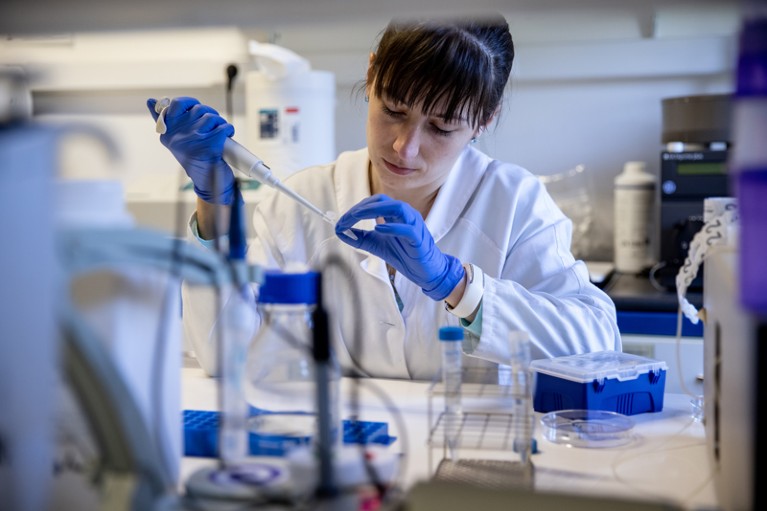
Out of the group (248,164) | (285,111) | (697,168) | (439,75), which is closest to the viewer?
(248,164)

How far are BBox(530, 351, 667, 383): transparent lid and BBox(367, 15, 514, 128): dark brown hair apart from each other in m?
0.53

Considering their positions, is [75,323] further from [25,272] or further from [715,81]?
[715,81]

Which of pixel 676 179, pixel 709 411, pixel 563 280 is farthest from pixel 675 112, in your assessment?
pixel 709 411

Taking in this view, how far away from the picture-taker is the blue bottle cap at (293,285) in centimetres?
87

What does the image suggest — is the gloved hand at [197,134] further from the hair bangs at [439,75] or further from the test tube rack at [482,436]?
the test tube rack at [482,436]

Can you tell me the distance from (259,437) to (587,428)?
0.53m

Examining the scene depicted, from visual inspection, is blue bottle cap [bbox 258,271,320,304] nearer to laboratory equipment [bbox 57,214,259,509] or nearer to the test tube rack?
laboratory equipment [bbox 57,214,259,509]

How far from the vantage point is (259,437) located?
3.44ft

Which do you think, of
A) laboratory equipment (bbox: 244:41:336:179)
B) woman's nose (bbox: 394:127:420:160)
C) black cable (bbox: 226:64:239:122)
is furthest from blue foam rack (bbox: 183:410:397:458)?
black cable (bbox: 226:64:239:122)

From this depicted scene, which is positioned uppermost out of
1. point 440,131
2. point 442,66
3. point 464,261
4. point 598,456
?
point 442,66

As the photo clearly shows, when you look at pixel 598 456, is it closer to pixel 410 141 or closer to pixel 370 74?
pixel 410 141

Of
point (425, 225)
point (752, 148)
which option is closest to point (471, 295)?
point (425, 225)

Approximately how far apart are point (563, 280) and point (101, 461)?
1.25 metres

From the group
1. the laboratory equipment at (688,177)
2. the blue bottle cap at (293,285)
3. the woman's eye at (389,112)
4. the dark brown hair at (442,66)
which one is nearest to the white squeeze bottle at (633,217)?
the laboratory equipment at (688,177)
